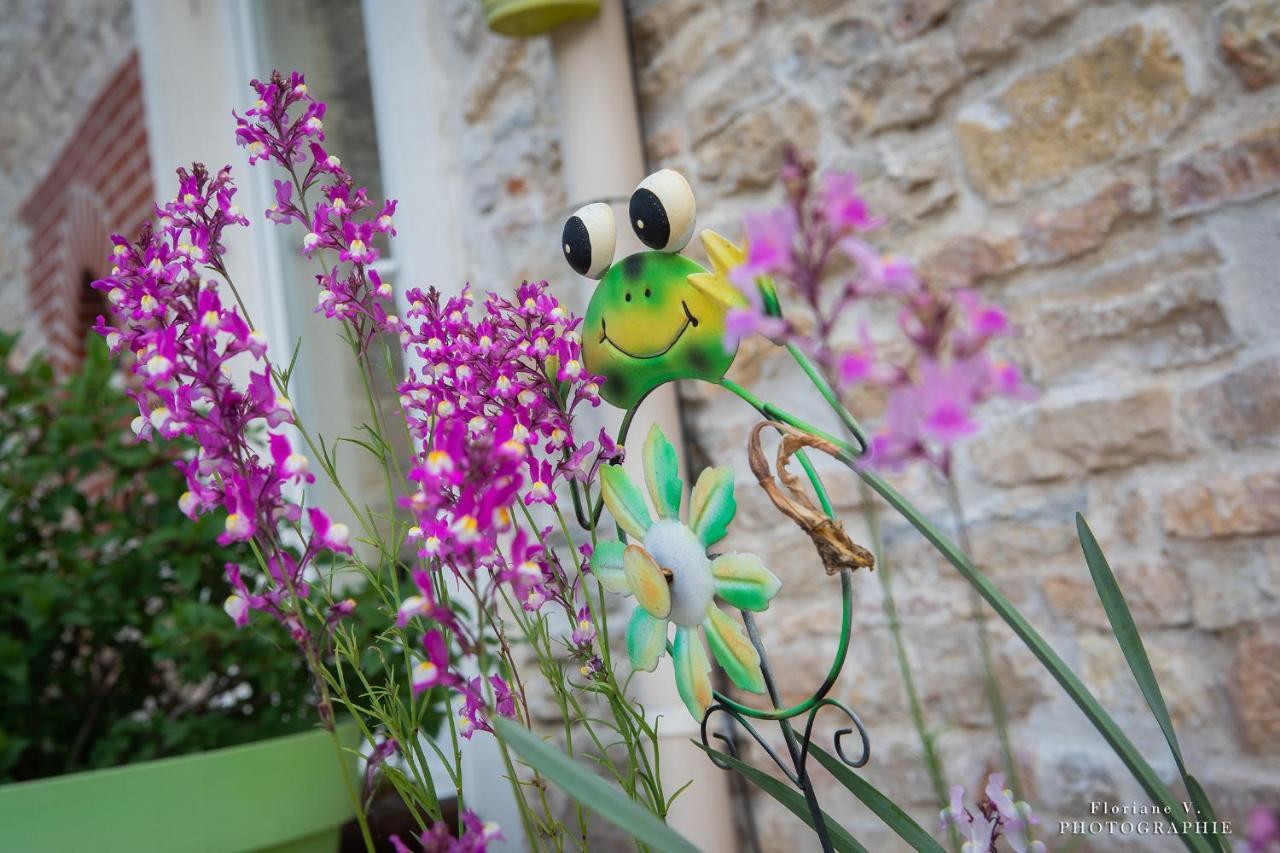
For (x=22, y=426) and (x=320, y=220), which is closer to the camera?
(x=320, y=220)

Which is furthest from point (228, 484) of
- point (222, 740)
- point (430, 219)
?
point (430, 219)

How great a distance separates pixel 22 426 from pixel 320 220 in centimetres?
152

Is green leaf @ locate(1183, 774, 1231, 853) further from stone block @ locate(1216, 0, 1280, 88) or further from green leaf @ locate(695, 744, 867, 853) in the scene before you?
stone block @ locate(1216, 0, 1280, 88)

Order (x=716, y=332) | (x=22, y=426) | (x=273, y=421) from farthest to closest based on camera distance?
(x=22, y=426)
(x=716, y=332)
(x=273, y=421)

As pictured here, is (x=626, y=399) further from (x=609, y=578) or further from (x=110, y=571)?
(x=110, y=571)

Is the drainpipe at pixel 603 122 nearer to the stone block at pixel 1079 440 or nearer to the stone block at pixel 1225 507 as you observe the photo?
the stone block at pixel 1079 440

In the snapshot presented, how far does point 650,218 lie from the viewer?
0.71 meters

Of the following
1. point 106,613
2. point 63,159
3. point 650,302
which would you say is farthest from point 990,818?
point 63,159

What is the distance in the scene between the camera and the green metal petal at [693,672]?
0.69m

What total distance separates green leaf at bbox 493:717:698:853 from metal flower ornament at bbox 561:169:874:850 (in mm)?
165

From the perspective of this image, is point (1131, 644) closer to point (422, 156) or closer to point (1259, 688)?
point (1259, 688)

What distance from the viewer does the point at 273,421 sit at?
60 cm

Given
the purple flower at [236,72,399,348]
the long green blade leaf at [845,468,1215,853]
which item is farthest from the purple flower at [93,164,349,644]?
the long green blade leaf at [845,468,1215,853]

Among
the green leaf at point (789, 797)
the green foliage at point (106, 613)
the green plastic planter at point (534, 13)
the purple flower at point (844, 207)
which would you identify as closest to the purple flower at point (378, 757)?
the green leaf at point (789, 797)
